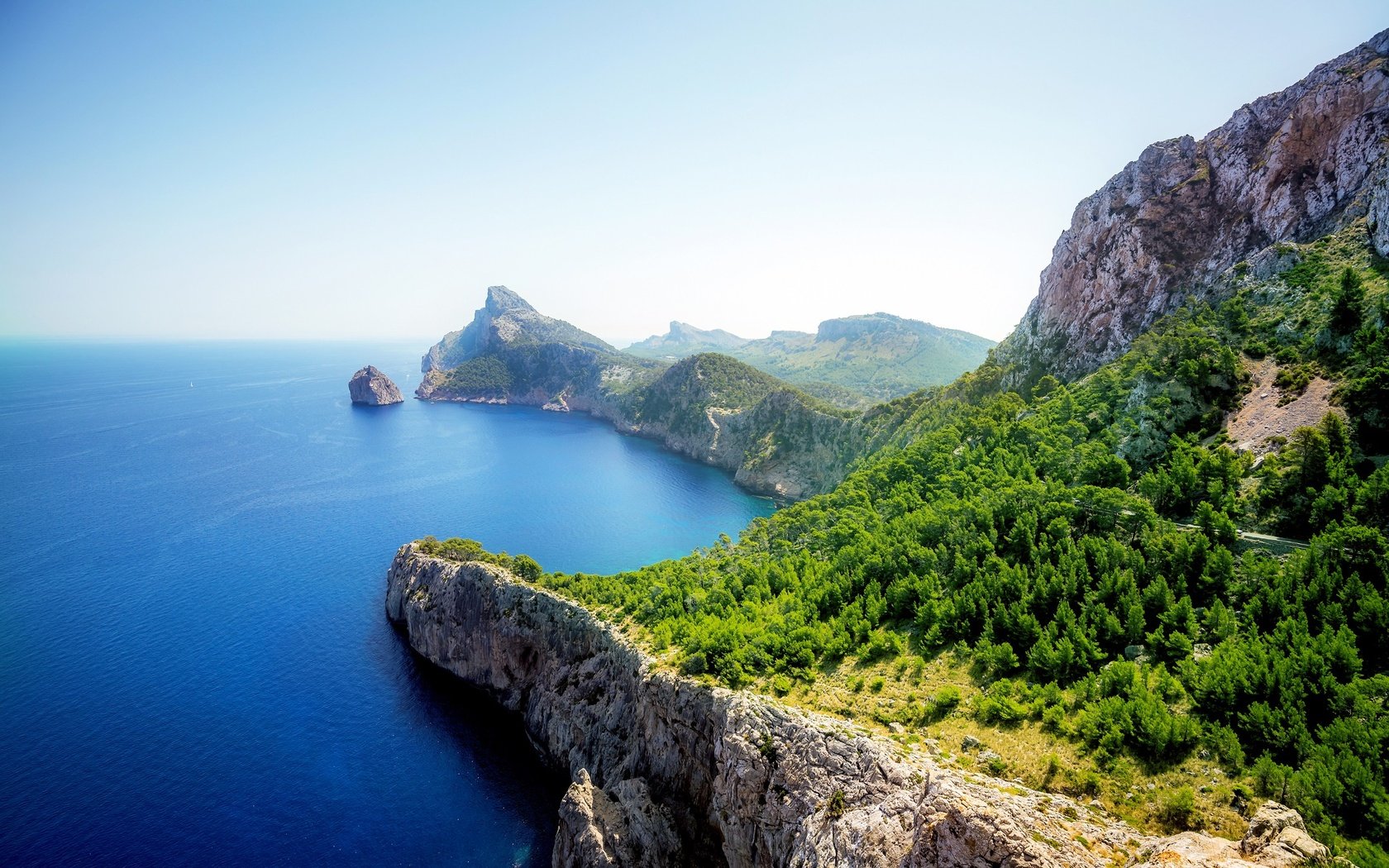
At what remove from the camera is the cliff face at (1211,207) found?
176 ft

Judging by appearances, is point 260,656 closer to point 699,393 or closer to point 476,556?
point 476,556

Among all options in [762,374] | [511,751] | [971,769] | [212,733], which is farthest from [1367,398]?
[762,374]

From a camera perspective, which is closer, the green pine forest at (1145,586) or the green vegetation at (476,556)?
the green pine forest at (1145,586)

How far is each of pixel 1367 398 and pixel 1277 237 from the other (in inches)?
1322

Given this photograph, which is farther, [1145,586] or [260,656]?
[260,656]

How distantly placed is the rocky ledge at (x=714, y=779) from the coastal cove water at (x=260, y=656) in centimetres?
489

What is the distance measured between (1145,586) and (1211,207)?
5757cm

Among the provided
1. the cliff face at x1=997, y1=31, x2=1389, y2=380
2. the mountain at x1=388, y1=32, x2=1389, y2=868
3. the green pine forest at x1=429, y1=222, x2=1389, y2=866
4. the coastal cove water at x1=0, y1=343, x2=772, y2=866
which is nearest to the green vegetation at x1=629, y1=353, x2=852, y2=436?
the coastal cove water at x1=0, y1=343, x2=772, y2=866

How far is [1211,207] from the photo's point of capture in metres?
67.0

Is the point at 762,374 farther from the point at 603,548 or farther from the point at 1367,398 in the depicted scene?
the point at 1367,398

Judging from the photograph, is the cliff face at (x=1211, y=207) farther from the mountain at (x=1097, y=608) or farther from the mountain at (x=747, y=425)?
the mountain at (x=747, y=425)

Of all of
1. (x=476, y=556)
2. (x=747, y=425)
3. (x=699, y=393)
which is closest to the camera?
(x=476, y=556)

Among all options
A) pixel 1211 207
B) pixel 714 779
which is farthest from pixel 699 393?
pixel 714 779

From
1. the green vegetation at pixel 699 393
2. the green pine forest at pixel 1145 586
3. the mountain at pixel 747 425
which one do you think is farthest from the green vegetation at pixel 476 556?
the green vegetation at pixel 699 393
